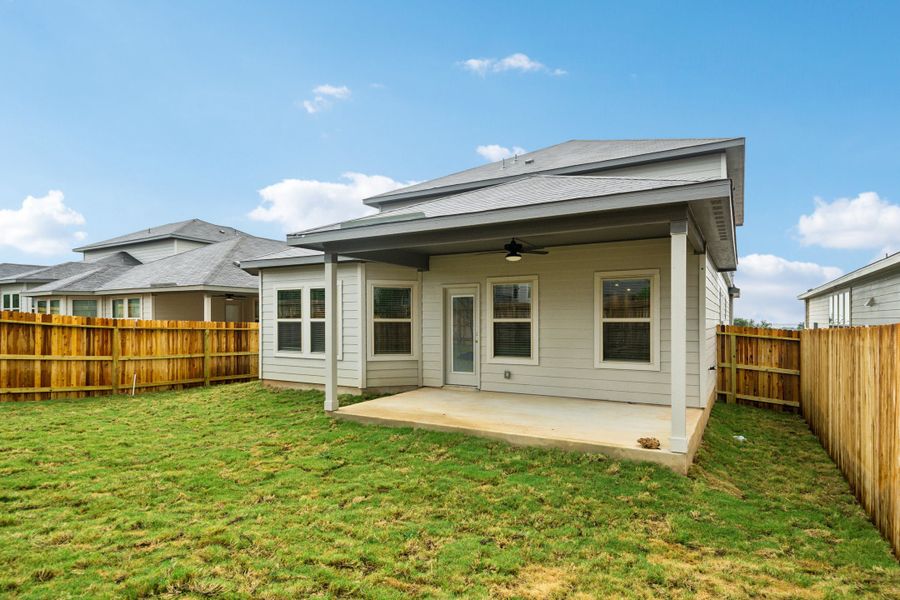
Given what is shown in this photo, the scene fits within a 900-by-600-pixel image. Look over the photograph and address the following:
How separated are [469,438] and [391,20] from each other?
1196cm

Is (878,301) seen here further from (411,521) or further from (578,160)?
(411,521)

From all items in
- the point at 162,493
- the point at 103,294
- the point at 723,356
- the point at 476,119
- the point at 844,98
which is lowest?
the point at 162,493

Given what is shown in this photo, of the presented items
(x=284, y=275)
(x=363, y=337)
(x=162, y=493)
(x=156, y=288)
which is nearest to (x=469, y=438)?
(x=162, y=493)

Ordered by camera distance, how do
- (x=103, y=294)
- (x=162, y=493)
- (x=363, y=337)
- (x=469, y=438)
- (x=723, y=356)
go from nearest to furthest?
(x=162, y=493) < (x=469, y=438) < (x=363, y=337) < (x=723, y=356) < (x=103, y=294)

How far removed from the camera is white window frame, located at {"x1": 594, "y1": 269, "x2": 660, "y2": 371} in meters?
6.93

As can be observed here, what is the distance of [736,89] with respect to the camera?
14.1 m

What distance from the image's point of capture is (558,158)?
11.8m

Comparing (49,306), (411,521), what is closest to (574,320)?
→ (411,521)

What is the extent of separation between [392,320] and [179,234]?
1845 centimetres

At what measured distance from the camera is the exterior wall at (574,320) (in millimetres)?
6910

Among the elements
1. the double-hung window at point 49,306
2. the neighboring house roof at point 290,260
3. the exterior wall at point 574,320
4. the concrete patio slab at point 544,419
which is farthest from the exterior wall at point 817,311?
the double-hung window at point 49,306

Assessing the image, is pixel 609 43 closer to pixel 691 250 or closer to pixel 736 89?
pixel 736 89

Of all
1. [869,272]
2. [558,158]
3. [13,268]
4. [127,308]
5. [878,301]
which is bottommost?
[127,308]

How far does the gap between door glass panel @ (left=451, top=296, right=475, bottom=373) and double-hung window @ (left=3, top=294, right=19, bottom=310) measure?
2697 cm
